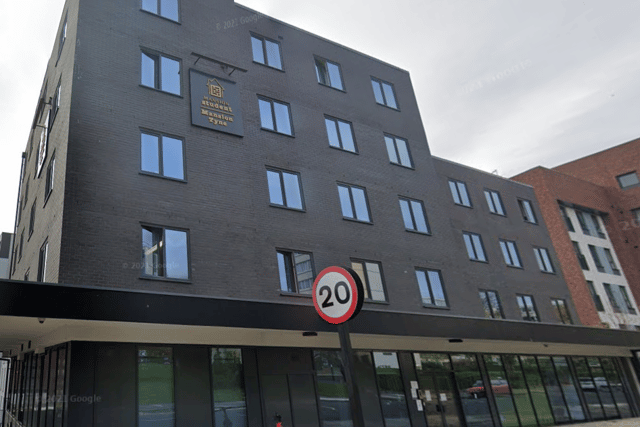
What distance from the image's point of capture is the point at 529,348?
22.2 metres

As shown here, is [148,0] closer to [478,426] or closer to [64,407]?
[64,407]

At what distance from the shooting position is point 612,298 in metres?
32.4

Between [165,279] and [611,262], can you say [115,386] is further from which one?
[611,262]

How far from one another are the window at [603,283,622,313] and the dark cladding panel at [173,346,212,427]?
2833 centimetres

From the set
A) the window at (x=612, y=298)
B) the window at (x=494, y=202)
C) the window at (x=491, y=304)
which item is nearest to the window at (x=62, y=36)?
the window at (x=491, y=304)

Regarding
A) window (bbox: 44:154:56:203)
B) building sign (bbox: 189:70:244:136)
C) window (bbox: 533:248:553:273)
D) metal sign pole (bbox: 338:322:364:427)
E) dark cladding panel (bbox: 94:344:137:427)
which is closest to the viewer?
metal sign pole (bbox: 338:322:364:427)

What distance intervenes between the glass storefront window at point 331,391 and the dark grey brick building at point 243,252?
2.3 inches

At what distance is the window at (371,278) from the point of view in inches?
718

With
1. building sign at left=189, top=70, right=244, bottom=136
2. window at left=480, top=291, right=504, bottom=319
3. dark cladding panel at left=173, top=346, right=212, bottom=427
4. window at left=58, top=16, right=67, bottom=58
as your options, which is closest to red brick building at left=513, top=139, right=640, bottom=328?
window at left=480, top=291, right=504, bottom=319

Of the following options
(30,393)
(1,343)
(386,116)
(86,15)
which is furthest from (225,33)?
(30,393)

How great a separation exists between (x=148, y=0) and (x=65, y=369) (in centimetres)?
1267

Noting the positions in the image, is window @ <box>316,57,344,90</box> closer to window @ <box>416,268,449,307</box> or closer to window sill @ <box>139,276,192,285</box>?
window @ <box>416,268,449,307</box>

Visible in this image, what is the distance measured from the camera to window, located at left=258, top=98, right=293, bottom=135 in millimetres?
18766

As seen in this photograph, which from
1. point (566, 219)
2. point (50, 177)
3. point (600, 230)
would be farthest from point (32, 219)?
point (600, 230)
